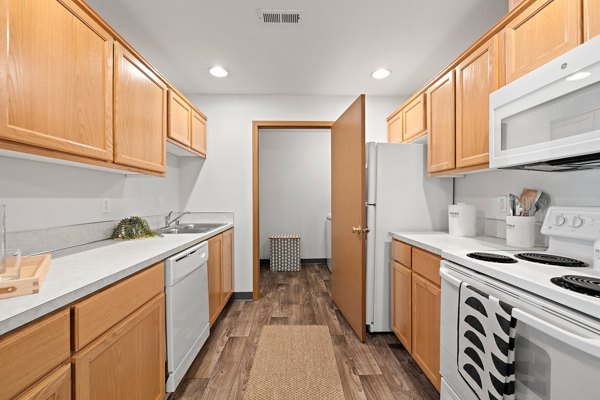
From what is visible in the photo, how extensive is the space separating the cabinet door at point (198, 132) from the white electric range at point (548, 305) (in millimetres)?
2432

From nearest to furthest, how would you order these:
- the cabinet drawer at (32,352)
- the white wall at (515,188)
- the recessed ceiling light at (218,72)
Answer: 1. the cabinet drawer at (32,352)
2. the white wall at (515,188)
3. the recessed ceiling light at (218,72)

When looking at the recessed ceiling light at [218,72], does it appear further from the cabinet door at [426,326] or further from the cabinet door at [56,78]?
the cabinet door at [426,326]

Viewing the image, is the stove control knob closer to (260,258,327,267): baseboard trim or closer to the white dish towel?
the white dish towel

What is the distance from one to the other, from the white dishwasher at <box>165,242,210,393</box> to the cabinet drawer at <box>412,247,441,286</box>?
1532 millimetres

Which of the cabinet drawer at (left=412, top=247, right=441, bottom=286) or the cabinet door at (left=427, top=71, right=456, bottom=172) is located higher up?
the cabinet door at (left=427, top=71, right=456, bottom=172)

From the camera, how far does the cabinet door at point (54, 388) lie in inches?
27.1

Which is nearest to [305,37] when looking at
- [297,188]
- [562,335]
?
[562,335]

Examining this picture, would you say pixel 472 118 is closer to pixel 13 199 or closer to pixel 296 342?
pixel 296 342

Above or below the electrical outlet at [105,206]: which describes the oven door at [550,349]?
below

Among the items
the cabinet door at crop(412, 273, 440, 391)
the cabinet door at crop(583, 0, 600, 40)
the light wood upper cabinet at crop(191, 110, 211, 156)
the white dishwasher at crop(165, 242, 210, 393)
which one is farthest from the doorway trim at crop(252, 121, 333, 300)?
the cabinet door at crop(583, 0, 600, 40)

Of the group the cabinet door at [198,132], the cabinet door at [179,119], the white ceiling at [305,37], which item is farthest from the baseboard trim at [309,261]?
the white ceiling at [305,37]

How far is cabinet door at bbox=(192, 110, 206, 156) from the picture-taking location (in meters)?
2.63

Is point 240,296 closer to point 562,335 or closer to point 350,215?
point 350,215

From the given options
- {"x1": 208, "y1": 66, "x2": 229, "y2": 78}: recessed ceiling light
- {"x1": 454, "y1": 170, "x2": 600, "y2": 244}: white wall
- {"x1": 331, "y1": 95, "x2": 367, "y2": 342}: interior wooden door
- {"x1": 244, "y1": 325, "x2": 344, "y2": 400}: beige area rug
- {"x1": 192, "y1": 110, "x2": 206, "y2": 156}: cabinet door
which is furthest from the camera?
{"x1": 192, "y1": 110, "x2": 206, "y2": 156}: cabinet door
